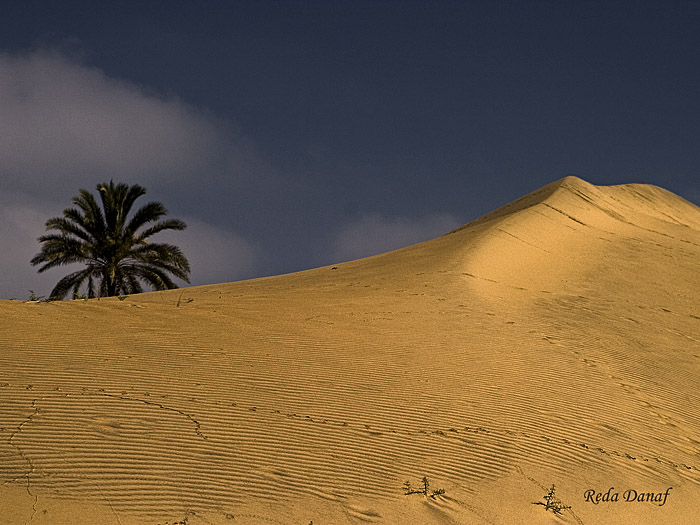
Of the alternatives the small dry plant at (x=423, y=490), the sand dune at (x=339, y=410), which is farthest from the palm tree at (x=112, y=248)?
the small dry plant at (x=423, y=490)

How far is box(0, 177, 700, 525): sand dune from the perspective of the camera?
488 centimetres

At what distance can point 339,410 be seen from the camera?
6684 millimetres

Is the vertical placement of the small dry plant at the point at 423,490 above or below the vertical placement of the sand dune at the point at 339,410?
below

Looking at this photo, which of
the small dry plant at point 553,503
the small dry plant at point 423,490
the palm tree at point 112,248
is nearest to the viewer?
the small dry plant at point 423,490

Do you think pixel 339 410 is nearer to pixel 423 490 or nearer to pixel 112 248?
pixel 423 490

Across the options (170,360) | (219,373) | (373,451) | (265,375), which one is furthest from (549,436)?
(170,360)

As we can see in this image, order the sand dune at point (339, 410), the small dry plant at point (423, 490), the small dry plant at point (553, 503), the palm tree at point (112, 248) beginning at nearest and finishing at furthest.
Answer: the sand dune at point (339, 410) < the small dry plant at point (423, 490) < the small dry plant at point (553, 503) < the palm tree at point (112, 248)

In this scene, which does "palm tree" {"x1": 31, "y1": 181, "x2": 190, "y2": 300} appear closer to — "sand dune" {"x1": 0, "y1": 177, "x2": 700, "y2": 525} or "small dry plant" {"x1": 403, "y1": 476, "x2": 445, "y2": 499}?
"sand dune" {"x1": 0, "y1": 177, "x2": 700, "y2": 525}

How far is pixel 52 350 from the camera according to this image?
281 inches

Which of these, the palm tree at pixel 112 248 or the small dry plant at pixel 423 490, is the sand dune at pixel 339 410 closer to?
the small dry plant at pixel 423 490

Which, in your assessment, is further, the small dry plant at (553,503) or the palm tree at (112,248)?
the palm tree at (112,248)

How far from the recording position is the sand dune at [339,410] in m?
4.88

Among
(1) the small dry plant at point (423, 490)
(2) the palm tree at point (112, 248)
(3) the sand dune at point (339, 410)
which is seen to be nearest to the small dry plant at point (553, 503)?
(3) the sand dune at point (339, 410)

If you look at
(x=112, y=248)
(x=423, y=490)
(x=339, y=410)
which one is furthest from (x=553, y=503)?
(x=112, y=248)
